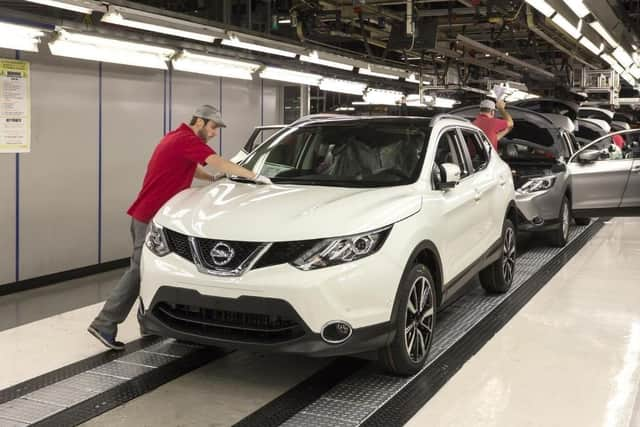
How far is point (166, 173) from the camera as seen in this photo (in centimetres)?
509

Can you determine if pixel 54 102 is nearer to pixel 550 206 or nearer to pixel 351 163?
pixel 351 163

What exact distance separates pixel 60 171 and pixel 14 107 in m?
0.86

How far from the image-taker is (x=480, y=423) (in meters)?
3.80

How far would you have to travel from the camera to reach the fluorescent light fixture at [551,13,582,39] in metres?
8.06

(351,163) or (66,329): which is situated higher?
(351,163)

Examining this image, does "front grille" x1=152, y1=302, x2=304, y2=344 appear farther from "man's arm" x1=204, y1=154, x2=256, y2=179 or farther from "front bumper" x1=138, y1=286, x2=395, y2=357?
"man's arm" x1=204, y1=154, x2=256, y2=179

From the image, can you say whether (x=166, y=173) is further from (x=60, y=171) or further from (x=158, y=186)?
(x=60, y=171)

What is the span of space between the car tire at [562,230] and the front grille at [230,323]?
6.27 m

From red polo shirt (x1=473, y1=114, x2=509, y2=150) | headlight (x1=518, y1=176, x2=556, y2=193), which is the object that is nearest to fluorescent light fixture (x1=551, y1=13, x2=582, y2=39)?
red polo shirt (x1=473, y1=114, x2=509, y2=150)

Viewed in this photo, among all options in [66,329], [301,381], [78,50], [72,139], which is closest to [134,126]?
[72,139]

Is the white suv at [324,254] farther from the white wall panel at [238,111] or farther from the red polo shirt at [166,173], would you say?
the white wall panel at [238,111]

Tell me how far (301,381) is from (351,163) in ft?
5.10

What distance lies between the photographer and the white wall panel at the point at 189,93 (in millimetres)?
9172

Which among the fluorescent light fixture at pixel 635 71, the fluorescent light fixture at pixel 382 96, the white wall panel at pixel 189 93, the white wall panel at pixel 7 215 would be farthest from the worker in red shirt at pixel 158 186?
the fluorescent light fixture at pixel 635 71
